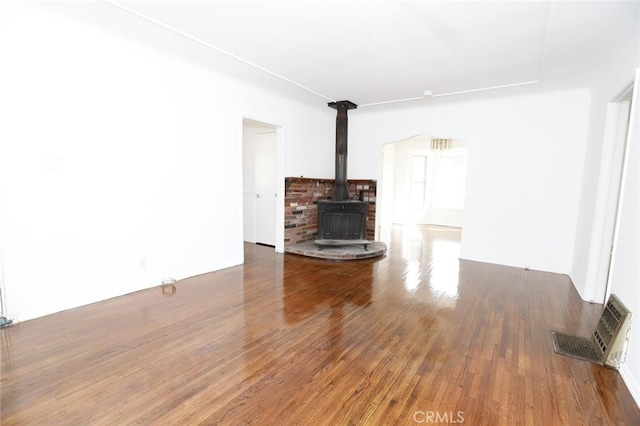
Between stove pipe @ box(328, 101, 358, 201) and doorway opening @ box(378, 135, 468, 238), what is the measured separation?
3349 mm

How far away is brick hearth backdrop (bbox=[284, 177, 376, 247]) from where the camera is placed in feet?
17.9

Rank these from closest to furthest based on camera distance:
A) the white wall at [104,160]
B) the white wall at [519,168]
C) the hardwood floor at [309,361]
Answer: the hardwood floor at [309,361] < the white wall at [104,160] < the white wall at [519,168]

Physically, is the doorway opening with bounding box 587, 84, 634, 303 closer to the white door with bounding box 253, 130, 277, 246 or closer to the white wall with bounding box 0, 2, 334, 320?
the white wall with bounding box 0, 2, 334, 320

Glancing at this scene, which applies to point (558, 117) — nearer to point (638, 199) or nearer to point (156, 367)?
point (638, 199)

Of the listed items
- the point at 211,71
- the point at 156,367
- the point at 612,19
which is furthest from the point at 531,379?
the point at 211,71

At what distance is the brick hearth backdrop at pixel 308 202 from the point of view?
5463mm

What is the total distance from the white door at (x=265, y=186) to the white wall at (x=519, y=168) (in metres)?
2.54

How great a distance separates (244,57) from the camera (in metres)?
3.50

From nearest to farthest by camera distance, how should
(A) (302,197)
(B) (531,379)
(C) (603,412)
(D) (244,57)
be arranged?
(C) (603,412) → (B) (531,379) → (D) (244,57) → (A) (302,197)

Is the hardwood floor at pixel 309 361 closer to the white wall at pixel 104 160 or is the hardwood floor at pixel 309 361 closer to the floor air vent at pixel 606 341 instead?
the floor air vent at pixel 606 341

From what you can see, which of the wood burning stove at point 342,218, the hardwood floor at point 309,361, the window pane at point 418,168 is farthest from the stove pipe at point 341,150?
the window pane at point 418,168

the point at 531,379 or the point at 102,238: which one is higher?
the point at 102,238

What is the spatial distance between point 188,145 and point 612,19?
4202 mm

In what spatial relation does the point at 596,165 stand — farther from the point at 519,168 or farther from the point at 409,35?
the point at 409,35
